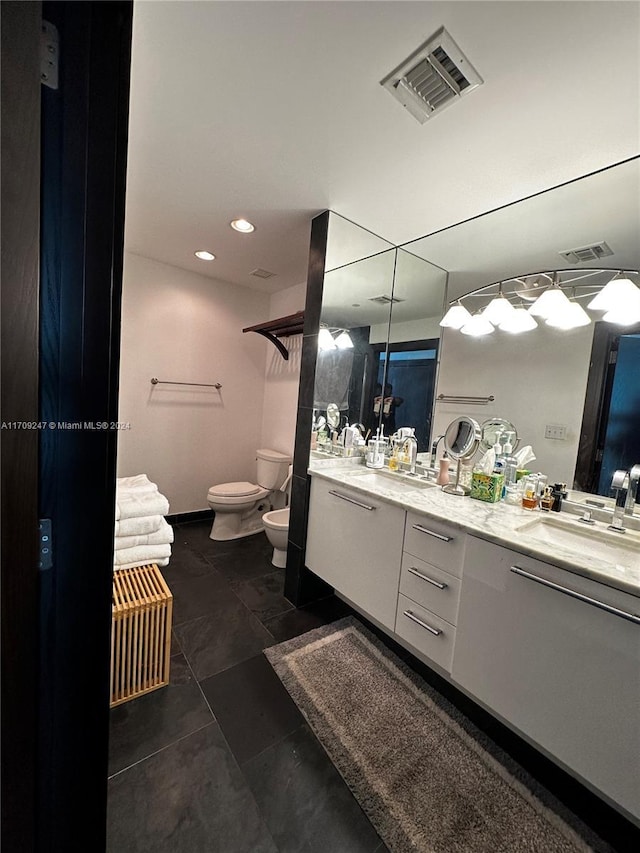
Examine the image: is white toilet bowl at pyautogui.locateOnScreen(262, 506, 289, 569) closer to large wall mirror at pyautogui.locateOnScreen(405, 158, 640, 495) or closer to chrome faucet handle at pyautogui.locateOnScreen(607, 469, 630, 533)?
large wall mirror at pyautogui.locateOnScreen(405, 158, 640, 495)

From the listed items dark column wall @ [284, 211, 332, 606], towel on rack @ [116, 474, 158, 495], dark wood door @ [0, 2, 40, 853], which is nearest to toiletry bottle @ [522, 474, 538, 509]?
dark column wall @ [284, 211, 332, 606]

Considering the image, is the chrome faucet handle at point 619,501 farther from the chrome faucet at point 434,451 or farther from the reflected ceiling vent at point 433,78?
the reflected ceiling vent at point 433,78

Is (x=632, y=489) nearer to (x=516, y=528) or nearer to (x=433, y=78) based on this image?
(x=516, y=528)

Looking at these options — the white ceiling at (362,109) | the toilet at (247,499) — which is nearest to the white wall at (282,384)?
the toilet at (247,499)

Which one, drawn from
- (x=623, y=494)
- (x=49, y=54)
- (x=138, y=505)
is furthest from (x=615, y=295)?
(x=138, y=505)

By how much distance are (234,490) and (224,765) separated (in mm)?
1889

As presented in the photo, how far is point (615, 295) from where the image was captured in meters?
1.43

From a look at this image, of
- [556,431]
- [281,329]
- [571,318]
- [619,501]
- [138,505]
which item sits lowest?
[138,505]

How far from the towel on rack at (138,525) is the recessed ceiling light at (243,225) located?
175cm

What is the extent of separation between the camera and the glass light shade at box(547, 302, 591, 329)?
1529 mm

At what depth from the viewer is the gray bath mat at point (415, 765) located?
101cm

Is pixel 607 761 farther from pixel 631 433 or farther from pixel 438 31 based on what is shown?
pixel 438 31

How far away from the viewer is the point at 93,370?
60 centimetres

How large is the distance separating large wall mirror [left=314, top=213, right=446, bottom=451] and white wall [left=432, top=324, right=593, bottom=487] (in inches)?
9.5
